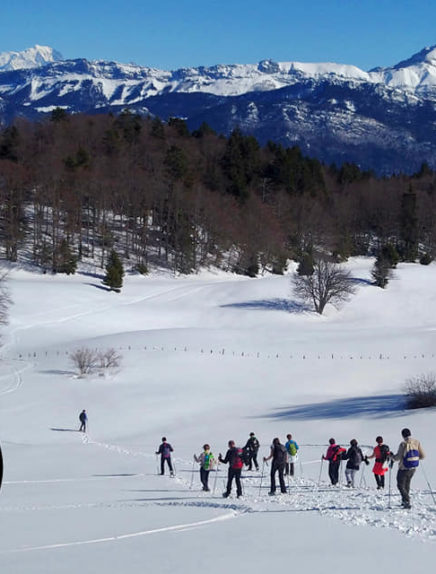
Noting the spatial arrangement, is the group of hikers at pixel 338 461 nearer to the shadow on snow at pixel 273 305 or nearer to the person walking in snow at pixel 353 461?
the person walking in snow at pixel 353 461

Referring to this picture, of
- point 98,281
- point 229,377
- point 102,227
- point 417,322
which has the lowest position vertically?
point 229,377

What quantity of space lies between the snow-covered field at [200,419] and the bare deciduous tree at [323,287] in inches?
45.3

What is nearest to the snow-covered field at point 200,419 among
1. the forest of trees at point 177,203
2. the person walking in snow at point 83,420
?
the person walking in snow at point 83,420

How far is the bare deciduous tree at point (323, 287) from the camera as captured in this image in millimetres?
55938

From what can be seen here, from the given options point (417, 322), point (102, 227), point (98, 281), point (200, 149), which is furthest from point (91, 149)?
point (417, 322)

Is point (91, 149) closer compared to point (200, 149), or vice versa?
point (91, 149)

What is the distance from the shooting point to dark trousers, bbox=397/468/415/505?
12.0 m

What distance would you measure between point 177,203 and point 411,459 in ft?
206

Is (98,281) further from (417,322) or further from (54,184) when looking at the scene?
(417,322)

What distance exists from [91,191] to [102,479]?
57.2 m

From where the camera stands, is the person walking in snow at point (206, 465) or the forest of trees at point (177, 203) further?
the forest of trees at point (177, 203)

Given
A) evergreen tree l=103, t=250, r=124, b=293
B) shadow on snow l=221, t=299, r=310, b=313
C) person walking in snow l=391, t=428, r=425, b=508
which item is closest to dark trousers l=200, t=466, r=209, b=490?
person walking in snow l=391, t=428, r=425, b=508

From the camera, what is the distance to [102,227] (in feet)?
232

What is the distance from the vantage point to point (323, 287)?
185 feet
